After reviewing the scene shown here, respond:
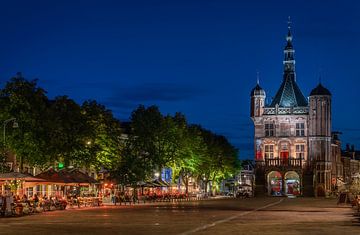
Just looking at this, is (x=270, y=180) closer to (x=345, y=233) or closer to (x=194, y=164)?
(x=194, y=164)

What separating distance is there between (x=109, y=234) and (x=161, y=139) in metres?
70.9

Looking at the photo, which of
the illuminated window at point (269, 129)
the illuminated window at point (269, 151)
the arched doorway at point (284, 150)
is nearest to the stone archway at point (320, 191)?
the arched doorway at point (284, 150)

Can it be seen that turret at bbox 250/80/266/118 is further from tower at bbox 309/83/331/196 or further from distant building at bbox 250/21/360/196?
tower at bbox 309/83/331/196

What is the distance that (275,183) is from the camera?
146750 mm

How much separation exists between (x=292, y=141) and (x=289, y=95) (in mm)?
11146

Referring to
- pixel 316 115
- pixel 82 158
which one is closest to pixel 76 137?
pixel 82 158

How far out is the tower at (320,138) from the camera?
135 m

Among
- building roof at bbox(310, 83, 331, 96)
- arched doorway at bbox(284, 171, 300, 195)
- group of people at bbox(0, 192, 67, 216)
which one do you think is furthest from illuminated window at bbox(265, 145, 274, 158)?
group of people at bbox(0, 192, 67, 216)

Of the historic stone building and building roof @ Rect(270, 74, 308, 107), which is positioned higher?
building roof @ Rect(270, 74, 308, 107)

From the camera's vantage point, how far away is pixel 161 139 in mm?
100188

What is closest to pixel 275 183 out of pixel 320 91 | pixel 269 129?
pixel 269 129

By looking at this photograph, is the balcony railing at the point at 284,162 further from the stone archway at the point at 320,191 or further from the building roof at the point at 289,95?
the building roof at the point at 289,95

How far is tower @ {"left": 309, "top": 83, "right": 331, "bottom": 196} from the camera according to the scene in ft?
443

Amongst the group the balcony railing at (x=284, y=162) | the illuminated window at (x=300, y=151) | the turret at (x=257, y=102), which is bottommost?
the balcony railing at (x=284, y=162)
